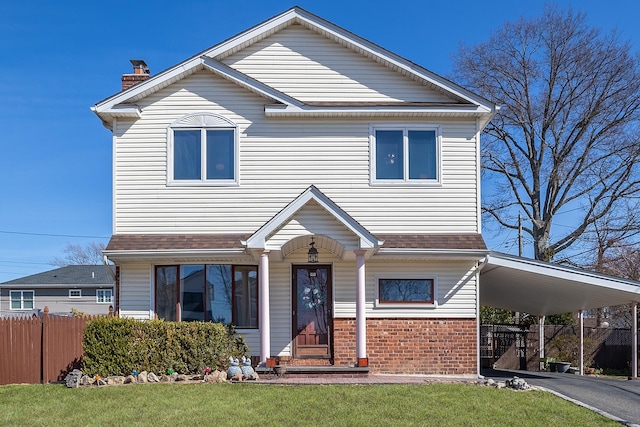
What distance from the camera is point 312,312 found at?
17109mm

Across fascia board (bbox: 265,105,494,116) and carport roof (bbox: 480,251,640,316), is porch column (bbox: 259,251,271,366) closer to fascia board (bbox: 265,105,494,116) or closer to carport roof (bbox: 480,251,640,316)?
fascia board (bbox: 265,105,494,116)

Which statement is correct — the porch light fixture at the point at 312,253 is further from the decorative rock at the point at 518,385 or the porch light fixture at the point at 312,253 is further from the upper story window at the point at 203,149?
the decorative rock at the point at 518,385

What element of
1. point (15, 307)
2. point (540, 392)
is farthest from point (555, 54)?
point (15, 307)

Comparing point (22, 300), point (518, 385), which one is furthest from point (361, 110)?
Answer: point (22, 300)

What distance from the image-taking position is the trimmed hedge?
14.7 m

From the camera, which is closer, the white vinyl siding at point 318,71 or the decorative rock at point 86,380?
the decorative rock at point 86,380

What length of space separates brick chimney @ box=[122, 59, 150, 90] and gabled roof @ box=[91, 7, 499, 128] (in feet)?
4.28

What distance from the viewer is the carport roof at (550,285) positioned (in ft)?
54.1

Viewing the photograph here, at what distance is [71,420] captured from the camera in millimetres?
11820

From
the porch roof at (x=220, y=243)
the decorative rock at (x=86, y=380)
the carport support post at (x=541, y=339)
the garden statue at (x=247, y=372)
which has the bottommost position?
the carport support post at (x=541, y=339)

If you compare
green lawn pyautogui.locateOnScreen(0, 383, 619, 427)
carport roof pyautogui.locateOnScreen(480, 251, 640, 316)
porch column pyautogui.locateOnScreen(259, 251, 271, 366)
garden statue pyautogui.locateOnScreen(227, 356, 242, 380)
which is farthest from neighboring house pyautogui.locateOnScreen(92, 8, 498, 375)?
green lawn pyautogui.locateOnScreen(0, 383, 619, 427)

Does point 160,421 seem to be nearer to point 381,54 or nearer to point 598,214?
point 381,54

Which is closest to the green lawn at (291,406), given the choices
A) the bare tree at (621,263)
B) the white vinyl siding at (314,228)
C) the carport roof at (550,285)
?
the white vinyl siding at (314,228)

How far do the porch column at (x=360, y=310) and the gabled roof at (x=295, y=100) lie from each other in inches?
146
